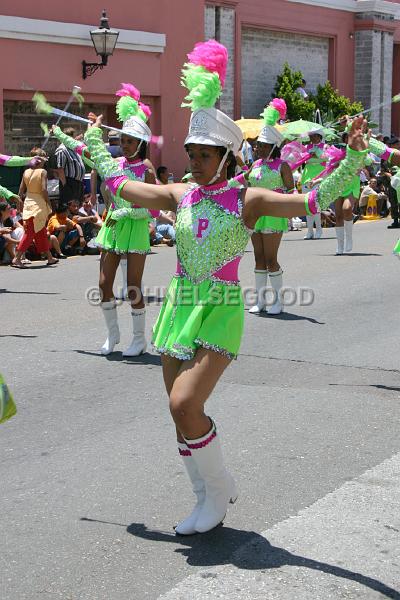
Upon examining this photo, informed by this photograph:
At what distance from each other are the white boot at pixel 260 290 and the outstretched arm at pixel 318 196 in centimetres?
578

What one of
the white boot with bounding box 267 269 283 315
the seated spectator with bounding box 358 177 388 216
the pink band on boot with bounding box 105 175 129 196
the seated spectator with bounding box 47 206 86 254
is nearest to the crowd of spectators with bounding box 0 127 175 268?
the seated spectator with bounding box 47 206 86 254

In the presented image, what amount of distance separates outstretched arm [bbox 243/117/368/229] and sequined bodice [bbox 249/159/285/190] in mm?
5425

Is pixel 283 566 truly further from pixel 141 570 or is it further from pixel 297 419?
pixel 297 419

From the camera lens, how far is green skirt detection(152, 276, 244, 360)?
4.38 metres

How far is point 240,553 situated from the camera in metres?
4.25

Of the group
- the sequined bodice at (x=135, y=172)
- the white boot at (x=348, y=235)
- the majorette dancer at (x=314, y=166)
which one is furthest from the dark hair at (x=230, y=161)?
the white boot at (x=348, y=235)

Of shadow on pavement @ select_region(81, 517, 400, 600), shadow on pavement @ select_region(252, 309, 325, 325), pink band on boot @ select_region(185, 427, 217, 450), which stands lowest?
shadow on pavement @ select_region(81, 517, 400, 600)

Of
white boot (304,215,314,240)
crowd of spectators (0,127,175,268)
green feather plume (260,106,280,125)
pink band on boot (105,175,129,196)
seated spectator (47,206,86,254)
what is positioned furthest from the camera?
white boot (304,215,314,240)

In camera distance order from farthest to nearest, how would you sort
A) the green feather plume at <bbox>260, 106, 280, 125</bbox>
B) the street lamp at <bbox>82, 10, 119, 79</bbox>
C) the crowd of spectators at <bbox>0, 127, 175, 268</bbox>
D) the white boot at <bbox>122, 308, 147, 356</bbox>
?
the street lamp at <bbox>82, 10, 119, 79</bbox>, the crowd of spectators at <bbox>0, 127, 175, 268</bbox>, the green feather plume at <bbox>260, 106, 280, 125</bbox>, the white boot at <bbox>122, 308, 147, 356</bbox>

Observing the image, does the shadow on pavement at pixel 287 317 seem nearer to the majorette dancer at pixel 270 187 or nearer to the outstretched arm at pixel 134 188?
the majorette dancer at pixel 270 187

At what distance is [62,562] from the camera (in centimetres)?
414

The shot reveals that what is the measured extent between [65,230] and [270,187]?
6.44 metres

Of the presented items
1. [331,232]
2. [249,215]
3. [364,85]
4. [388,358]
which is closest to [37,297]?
[388,358]

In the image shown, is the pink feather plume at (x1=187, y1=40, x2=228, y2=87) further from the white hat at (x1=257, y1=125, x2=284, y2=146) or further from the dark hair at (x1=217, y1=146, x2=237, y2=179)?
the white hat at (x1=257, y1=125, x2=284, y2=146)
